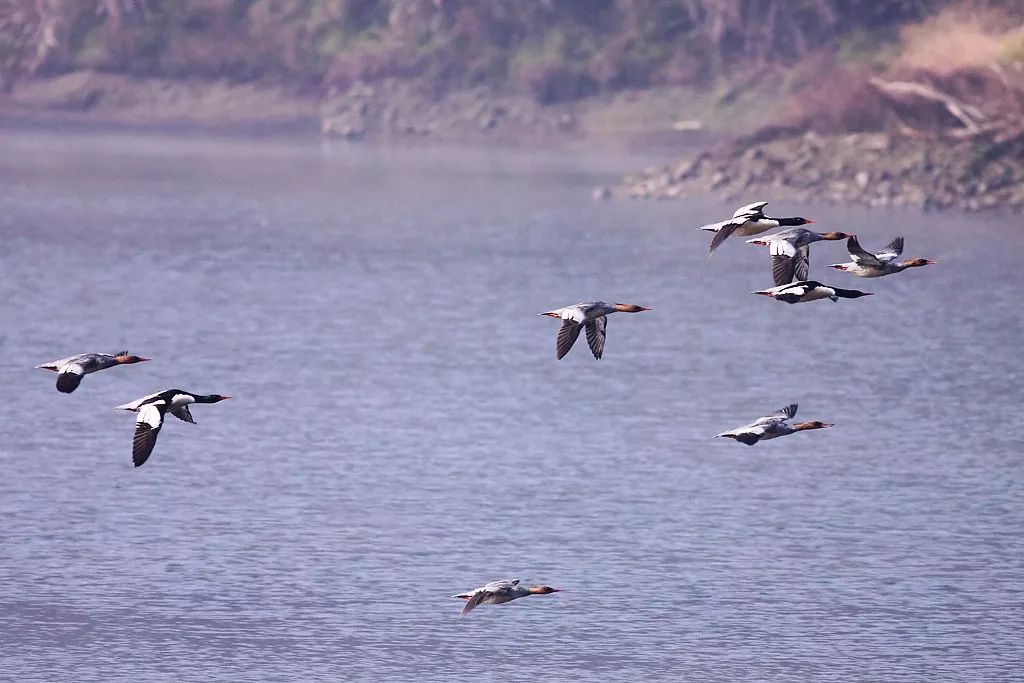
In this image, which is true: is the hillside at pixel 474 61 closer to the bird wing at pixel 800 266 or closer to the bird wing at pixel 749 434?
the bird wing at pixel 749 434

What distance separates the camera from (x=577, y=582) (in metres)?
62.8

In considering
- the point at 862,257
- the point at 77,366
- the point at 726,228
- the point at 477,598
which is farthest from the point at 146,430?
the point at 862,257

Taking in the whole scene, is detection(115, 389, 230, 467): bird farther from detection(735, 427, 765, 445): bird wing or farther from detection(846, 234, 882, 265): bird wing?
detection(846, 234, 882, 265): bird wing

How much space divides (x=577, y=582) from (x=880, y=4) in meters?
108

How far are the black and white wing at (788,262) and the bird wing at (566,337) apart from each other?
10.3 ft

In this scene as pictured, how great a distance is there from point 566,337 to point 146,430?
639 centimetres

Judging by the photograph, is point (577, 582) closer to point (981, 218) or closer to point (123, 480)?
point (123, 480)

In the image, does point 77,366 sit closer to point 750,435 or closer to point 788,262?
point 788,262

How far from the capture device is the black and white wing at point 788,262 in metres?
33.4

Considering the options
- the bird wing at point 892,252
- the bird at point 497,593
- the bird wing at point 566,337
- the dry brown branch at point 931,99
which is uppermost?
the bird wing at point 892,252

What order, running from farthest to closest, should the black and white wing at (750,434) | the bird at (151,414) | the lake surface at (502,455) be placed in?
the lake surface at (502,455) < the black and white wing at (750,434) < the bird at (151,414)

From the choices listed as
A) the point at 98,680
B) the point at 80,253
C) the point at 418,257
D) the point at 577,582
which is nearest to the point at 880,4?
the point at 418,257

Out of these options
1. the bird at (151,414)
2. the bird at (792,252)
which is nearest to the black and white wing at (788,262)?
the bird at (792,252)

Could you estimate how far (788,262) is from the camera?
111 feet
